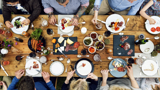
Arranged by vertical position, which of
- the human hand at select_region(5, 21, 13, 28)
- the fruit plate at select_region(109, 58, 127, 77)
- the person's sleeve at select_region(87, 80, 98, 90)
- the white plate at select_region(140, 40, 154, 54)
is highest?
the human hand at select_region(5, 21, 13, 28)

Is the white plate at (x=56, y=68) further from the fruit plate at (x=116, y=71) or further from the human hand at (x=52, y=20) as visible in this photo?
the fruit plate at (x=116, y=71)

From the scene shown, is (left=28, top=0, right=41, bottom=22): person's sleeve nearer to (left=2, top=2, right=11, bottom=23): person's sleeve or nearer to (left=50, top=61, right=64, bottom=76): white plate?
(left=2, top=2, right=11, bottom=23): person's sleeve

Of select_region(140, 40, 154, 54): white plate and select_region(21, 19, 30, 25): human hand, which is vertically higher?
select_region(21, 19, 30, 25): human hand

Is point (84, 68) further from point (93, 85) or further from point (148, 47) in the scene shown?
point (148, 47)

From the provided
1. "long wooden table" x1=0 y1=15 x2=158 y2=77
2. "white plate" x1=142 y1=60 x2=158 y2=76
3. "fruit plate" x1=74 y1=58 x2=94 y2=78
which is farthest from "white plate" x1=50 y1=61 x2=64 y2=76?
"white plate" x1=142 y1=60 x2=158 y2=76

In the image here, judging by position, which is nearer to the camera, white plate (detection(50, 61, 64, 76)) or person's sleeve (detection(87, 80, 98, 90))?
white plate (detection(50, 61, 64, 76))

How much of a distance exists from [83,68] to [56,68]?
466 millimetres

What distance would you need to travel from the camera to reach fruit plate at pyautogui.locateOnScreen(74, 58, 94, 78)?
4.86 ft

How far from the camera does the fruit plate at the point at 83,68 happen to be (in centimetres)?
148

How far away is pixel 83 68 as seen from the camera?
1.49 m

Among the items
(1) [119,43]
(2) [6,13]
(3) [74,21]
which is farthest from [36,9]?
(1) [119,43]

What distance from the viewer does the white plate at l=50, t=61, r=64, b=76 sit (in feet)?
A: 4.90

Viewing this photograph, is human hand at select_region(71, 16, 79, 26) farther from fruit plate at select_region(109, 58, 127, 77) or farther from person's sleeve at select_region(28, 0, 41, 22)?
fruit plate at select_region(109, 58, 127, 77)

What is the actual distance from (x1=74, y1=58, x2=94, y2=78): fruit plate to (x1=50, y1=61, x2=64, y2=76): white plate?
25 cm
